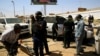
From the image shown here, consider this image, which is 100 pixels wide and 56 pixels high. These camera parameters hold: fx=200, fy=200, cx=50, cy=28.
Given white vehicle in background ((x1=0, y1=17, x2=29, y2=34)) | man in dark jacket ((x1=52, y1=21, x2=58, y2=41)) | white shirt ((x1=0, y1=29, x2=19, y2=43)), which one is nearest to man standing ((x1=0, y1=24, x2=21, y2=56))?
white shirt ((x1=0, y1=29, x2=19, y2=43))

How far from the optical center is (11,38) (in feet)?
20.7

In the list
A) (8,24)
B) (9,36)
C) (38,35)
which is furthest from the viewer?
(8,24)

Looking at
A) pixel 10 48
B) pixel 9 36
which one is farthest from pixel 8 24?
pixel 9 36

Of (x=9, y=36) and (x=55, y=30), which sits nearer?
(x=9, y=36)

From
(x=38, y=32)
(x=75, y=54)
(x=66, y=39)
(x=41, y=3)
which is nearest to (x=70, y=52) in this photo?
(x=75, y=54)

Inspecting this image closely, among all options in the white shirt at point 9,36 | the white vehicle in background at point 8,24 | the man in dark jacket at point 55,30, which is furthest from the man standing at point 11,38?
the white vehicle in background at point 8,24

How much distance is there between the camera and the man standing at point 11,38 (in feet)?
20.0

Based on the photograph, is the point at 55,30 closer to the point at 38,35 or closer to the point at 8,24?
the point at 8,24

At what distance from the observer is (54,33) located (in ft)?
44.8

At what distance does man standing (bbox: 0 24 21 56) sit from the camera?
6.09 m

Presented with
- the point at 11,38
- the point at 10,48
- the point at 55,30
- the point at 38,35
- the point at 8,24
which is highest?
the point at 11,38

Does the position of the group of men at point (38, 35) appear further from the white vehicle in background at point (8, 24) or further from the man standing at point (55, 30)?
the white vehicle in background at point (8, 24)

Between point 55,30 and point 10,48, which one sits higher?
point 10,48

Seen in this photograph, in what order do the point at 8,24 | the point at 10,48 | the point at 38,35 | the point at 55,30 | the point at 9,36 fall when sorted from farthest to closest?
the point at 8,24 < the point at 55,30 < the point at 38,35 < the point at 10,48 < the point at 9,36
